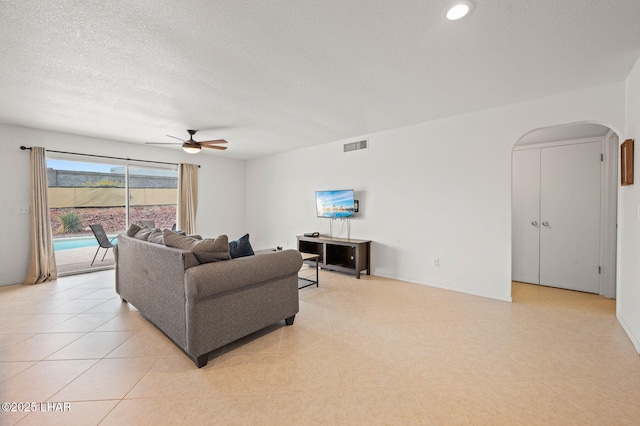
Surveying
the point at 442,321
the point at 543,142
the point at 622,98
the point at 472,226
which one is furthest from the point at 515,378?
the point at 543,142

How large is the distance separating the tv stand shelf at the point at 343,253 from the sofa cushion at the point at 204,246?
263cm

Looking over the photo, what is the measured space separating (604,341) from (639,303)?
0.43m

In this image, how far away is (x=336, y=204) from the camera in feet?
16.5

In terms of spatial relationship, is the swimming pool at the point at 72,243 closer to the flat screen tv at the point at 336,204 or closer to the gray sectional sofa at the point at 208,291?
the gray sectional sofa at the point at 208,291

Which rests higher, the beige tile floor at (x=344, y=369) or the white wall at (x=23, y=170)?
the white wall at (x=23, y=170)

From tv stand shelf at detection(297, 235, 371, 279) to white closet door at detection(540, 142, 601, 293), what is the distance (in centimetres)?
269

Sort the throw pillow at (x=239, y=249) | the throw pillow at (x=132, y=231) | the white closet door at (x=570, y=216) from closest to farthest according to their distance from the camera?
the throw pillow at (x=239, y=249), the throw pillow at (x=132, y=231), the white closet door at (x=570, y=216)

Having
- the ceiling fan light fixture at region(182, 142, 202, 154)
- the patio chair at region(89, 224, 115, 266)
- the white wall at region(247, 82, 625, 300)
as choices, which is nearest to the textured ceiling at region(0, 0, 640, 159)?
the white wall at region(247, 82, 625, 300)

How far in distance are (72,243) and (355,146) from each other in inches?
216

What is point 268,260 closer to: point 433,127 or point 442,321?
point 442,321

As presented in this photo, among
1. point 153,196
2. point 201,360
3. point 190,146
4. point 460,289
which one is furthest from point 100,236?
point 460,289

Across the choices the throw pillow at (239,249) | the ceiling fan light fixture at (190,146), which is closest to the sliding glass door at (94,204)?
the ceiling fan light fixture at (190,146)

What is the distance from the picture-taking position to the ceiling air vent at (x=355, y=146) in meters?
4.75

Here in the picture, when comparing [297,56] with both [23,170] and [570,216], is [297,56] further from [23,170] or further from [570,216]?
[23,170]
